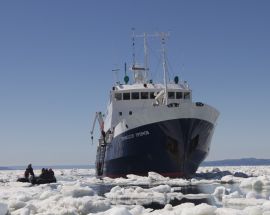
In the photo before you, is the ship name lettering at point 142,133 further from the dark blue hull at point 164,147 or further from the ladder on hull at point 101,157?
the ladder on hull at point 101,157

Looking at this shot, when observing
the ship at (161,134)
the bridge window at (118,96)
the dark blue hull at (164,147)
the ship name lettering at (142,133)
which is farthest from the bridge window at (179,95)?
the ship name lettering at (142,133)

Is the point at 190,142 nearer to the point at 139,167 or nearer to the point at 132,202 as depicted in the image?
the point at 139,167

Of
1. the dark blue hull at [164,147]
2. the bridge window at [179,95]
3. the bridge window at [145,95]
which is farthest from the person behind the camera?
the bridge window at [179,95]

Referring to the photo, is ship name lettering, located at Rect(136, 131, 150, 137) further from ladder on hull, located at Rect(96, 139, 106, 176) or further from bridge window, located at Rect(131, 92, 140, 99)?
ladder on hull, located at Rect(96, 139, 106, 176)

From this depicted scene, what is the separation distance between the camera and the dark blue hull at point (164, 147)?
3025 centimetres

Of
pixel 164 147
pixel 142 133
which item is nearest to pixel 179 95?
pixel 142 133

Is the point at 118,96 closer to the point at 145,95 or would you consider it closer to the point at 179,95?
the point at 145,95

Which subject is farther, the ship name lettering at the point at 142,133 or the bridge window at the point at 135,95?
the bridge window at the point at 135,95

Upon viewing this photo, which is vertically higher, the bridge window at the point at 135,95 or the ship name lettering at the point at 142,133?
the bridge window at the point at 135,95

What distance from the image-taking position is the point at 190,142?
30.8 metres

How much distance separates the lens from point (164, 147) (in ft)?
98.7

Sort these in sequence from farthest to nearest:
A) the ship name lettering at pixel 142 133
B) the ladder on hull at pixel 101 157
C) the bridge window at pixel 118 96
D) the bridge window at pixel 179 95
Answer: the ladder on hull at pixel 101 157 → the bridge window at pixel 118 96 → the bridge window at pixel 179 95 → the ship name lettering at pixel 142 133

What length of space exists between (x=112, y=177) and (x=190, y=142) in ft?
24.9

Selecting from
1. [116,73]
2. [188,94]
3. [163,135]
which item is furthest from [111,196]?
[116,73]
